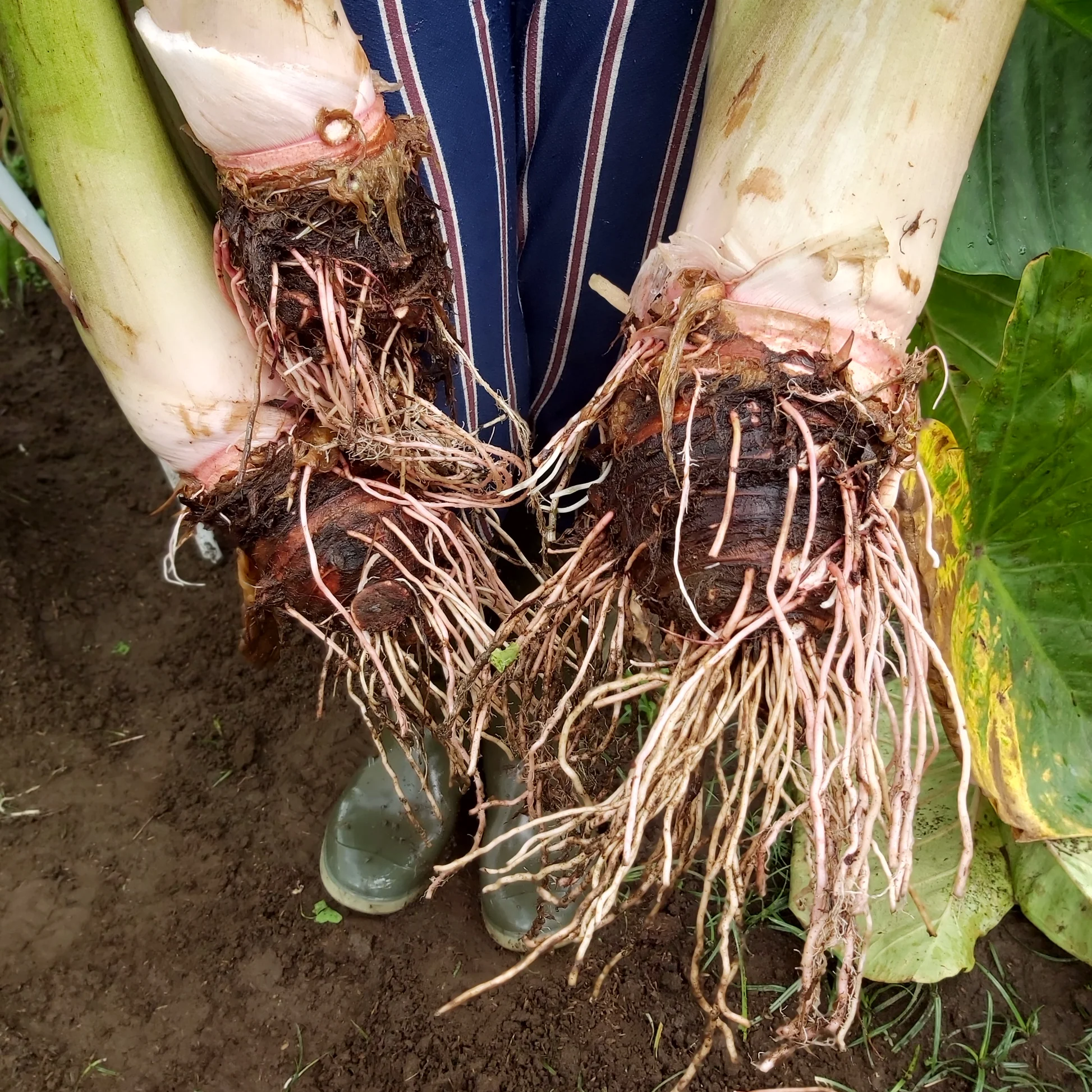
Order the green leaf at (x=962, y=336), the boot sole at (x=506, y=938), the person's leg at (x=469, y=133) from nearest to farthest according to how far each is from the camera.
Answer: the person's leg at (x=469, y=133)
the green leaf at (x=962, y=336)
the boot sole at (x=506, y=938)

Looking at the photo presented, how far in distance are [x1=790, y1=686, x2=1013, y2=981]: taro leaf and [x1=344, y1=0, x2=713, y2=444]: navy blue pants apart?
807 millimetres

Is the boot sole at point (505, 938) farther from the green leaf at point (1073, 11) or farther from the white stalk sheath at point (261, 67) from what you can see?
the green leaf at point (1073, 11)

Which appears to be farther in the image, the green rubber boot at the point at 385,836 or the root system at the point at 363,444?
the green rubber boot at the point at 385,836

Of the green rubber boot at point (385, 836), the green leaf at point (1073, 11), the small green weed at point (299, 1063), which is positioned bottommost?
the small green weed at point (299, 1063)

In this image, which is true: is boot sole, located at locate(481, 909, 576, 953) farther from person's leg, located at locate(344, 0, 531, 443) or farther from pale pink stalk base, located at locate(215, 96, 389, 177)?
pale pink stalk base, located at locate(215, 96, 389, 177)

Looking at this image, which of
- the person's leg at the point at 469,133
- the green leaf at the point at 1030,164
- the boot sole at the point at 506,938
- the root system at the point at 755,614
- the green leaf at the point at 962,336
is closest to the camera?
the root system at the point at 755,614

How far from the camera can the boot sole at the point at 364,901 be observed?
1.27 m

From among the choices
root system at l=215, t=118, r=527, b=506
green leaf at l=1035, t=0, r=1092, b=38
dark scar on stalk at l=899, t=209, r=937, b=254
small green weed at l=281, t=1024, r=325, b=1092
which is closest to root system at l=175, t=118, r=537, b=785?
root system at l=215, t=118, r=527, b=506

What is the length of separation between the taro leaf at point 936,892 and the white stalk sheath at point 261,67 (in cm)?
109

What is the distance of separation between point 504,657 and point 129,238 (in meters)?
0.56

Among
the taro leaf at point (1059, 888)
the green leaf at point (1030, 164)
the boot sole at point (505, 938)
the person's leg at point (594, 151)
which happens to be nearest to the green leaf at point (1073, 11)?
the green leaf at point (1030, 164)

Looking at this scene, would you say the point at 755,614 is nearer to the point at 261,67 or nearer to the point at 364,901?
the point at 261,67

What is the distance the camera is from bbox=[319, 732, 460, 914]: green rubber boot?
1275 mm

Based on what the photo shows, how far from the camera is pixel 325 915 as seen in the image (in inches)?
51.0
